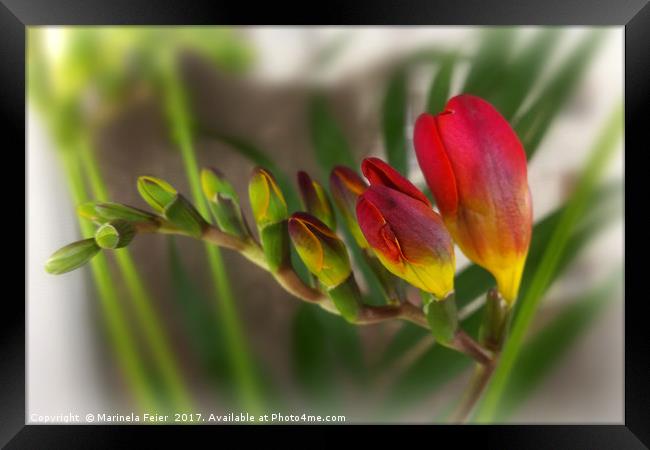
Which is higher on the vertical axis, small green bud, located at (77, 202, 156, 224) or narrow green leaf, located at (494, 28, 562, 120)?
narrow green leaf, located at (494, 28, 562, 120)

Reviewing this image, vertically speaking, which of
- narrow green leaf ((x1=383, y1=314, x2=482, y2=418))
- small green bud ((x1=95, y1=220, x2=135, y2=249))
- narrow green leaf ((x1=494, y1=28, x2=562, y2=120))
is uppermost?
narrow green leaf ((x1=494, y1=28, x2=562, y2=120))

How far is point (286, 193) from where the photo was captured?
95 cm

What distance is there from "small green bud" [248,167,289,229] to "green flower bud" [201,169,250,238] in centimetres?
3

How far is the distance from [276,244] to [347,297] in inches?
6.2

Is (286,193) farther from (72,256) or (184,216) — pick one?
(72,256)

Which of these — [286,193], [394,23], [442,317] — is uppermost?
[394,23]

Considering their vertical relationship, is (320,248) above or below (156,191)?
below

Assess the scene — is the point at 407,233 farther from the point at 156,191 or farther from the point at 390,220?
the point at 156,191

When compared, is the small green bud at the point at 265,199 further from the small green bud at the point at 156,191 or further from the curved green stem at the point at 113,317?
the curved green stem at the point at 113,317

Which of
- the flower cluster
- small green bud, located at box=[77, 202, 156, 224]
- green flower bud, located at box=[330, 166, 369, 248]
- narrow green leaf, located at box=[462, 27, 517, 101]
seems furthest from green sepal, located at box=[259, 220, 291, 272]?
narrow green leaf, located at box=[462, 27, 517, 101]

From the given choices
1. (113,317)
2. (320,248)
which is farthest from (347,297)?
(113,317)

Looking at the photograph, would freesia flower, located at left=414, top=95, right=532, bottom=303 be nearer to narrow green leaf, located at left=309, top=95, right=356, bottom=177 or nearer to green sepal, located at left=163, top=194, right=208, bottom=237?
narrow green leaf, located at left=309, top=95, right=356, bottom=177

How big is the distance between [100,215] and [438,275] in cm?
61

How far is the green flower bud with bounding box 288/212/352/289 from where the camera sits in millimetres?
918
